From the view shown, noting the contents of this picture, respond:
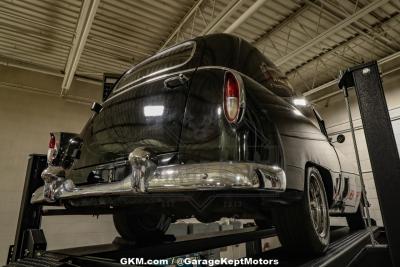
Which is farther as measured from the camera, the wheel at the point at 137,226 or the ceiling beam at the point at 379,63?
the ceiling beam at the point at 379,63

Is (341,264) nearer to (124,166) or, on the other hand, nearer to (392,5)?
(124,166)

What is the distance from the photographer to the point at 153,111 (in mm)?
1663

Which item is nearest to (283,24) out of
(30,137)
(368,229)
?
(368,229)

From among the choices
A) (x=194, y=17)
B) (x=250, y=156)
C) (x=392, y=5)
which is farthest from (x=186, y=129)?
(x=392, y=5)

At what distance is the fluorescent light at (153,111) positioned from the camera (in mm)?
1634

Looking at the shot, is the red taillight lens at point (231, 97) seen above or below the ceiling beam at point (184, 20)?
below

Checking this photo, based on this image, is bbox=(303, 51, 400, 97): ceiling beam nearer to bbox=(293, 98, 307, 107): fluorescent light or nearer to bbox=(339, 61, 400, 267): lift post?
bbox=(293, 98, 307, 107): fluorescent light

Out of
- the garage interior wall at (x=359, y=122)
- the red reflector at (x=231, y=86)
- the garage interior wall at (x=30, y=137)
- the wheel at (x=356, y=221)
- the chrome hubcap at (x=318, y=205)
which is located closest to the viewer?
the red reflector at (x=231, y=86)

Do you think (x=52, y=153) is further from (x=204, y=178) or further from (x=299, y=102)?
(x=299, y=102)

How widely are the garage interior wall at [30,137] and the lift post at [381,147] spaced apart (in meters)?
6.52

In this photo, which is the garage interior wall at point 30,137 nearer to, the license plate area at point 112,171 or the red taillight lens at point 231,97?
the license plate area at point 112,171

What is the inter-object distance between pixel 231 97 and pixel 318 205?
1148 mm

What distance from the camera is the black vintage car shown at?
1.35 meters

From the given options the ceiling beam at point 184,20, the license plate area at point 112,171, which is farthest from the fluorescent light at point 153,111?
the ceiling beam at point 184,20
